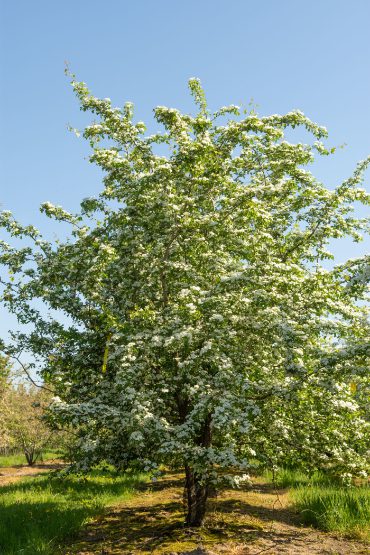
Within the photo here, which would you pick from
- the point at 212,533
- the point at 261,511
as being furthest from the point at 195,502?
the point at 261,511

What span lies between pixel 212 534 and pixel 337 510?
346cm

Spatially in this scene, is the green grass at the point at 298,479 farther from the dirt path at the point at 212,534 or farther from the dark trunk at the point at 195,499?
the dark trunk at the point at 195,499

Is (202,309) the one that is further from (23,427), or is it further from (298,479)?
(23,427)

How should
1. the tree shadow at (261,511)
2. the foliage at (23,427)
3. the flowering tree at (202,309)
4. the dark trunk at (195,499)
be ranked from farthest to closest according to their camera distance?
the foliage at (23,427) → the tree shadow at (261,511) → the dark trunk at (195,499) → the flowering tree at (202,309)

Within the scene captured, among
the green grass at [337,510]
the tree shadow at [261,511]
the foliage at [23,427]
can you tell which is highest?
the foliage at [23,427]

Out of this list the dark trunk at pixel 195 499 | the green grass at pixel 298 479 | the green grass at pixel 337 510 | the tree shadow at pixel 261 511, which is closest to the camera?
the green grass at pixel 337 510

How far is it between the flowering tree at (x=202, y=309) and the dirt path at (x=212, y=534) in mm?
1085

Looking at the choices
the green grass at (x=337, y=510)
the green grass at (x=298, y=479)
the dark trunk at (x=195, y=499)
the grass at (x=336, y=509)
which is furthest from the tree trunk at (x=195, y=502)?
the green grass at (x=298, y=479)

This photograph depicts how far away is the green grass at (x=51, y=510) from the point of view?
36.9 feet

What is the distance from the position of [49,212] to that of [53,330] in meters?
3.60

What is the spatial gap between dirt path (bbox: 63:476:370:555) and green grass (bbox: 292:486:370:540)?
0.33 m

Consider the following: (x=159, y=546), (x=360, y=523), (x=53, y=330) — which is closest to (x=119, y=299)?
(x=53, y=330)

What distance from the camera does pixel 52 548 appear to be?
1105 cm

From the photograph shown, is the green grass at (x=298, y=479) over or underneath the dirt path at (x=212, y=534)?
over
